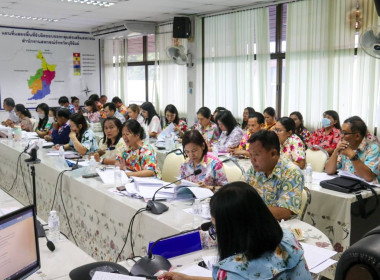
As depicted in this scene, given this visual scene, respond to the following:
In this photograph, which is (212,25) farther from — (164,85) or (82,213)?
(82,213)

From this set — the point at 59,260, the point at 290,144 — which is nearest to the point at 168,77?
the point at 290,144

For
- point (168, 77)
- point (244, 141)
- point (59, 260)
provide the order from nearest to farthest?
1. point (59, 260)
2. point (244, 141)
3. point (168, 77)

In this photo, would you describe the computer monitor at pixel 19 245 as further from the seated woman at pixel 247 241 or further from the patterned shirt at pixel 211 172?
the patterned shirt at pixel 211 172

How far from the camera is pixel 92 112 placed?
28.7 ft

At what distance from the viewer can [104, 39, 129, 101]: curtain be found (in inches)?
385

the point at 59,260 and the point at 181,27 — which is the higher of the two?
the point at 181,27

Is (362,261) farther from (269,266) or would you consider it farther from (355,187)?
(355,187)

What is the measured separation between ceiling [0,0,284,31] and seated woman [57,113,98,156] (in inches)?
96.8

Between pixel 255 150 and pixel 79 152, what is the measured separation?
2.60 meters

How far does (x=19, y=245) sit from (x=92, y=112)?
24.7 ft

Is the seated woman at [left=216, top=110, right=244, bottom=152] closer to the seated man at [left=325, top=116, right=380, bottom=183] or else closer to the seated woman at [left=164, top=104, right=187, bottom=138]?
the seated woman at [left=164, top=104, right=187, bottom=138]

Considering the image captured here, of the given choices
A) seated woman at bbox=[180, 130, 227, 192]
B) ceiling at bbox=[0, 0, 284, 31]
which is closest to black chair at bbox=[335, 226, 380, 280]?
seated woman at bbox=[180, 130, 227, 192]

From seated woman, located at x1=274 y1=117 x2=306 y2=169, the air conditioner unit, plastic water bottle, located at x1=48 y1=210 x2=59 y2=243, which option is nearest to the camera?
plastic water bottle, located at x1=48 y1=210 x2=59 y2=243

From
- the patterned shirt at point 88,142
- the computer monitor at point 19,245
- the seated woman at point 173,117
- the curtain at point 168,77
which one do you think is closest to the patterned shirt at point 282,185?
the computer monitor at point 19,245
